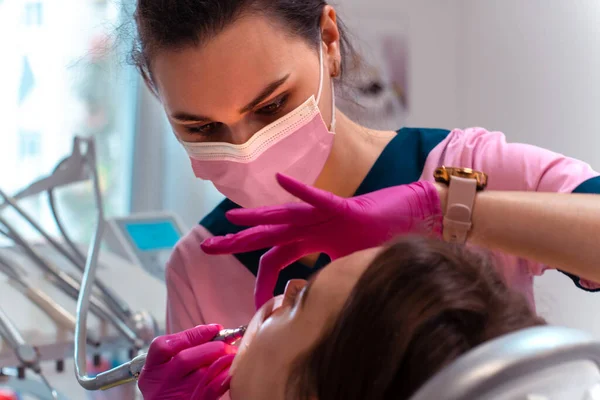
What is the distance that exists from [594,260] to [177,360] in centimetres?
56

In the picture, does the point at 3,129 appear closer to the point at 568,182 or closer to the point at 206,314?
the point at 206,314

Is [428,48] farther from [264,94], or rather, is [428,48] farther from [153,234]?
[264,94]

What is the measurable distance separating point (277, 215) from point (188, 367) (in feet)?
0.77

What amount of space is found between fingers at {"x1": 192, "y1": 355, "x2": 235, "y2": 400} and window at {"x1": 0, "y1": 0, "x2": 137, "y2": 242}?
1.90m

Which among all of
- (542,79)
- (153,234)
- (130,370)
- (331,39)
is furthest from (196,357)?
(542,79)

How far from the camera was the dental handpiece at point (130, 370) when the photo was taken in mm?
967

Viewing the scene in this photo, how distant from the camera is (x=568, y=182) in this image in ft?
3.49

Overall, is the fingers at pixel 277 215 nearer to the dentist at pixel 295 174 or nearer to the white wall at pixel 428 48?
the dentist at pixel 295 174

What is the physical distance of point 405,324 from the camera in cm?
71

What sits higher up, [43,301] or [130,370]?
[130,370]

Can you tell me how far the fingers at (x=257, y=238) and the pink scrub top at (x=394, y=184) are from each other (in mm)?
280

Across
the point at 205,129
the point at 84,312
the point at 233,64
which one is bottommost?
the point at 84,312

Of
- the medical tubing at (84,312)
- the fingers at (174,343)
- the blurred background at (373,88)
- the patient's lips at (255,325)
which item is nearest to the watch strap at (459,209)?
the patient's lips at (255,325)

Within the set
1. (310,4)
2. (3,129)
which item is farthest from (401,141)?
(3,129)
